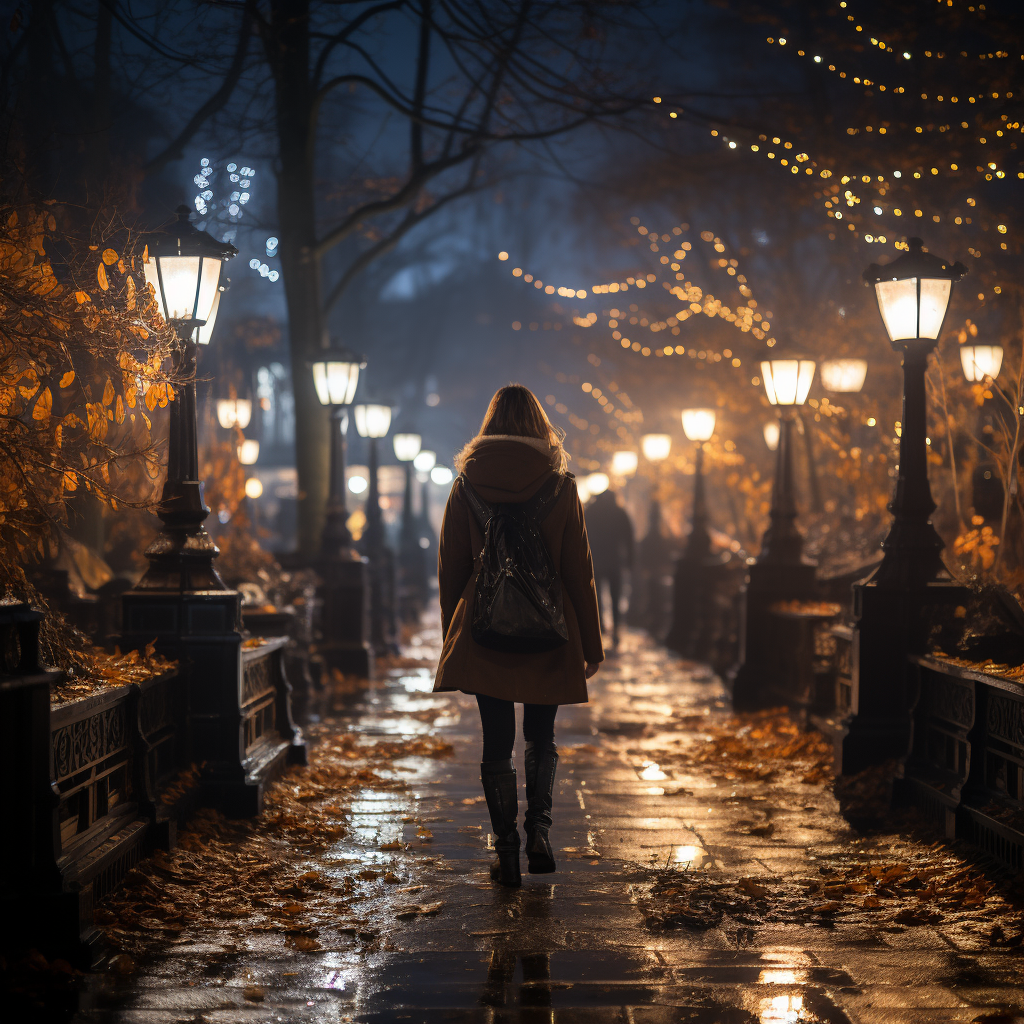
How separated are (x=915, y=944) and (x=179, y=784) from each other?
3.65m

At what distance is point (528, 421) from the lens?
518cm

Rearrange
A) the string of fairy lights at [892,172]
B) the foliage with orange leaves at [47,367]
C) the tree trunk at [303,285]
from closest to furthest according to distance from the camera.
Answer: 1. the foliage with orange leaves at [47,367]
2. the string of fairy lights at [892,172]
3. the tree trunk at [303,285]

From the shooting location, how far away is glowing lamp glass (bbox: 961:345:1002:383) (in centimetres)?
1201

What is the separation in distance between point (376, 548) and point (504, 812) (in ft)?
40.1

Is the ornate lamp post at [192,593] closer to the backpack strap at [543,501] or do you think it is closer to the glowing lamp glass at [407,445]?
the backpack strap at [543,501]

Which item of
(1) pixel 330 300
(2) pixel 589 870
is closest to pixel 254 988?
(2) pixel 589 870

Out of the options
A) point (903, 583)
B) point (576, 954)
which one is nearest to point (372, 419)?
point (903, 583)

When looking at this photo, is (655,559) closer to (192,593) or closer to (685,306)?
(685,306)

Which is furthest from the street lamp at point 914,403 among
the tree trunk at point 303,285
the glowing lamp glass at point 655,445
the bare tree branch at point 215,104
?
the glowing lamp glass at point 655,445

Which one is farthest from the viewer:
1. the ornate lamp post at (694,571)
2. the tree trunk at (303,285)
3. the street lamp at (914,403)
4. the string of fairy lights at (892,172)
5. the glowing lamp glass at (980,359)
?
the ornate lamp post at (694,571)

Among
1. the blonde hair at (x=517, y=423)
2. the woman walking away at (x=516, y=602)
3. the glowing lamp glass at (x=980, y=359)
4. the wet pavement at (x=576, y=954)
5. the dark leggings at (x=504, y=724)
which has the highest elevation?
the glowing lamp glass at (x=980, y=359)

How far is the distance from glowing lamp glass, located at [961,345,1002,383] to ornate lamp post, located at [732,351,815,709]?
6.32ft

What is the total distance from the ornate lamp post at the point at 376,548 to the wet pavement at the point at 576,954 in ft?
32.8

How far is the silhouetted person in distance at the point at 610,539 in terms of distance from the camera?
16.9 metres
